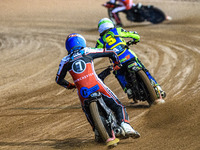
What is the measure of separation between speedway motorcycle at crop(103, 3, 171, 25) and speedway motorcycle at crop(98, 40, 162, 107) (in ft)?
38.5

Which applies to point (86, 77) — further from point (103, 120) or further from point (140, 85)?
point (140, 85)

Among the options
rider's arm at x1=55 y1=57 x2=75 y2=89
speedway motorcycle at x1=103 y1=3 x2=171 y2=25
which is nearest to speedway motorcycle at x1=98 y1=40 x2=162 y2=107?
rider's arm at x1=55 y1=57 x2=75 y2=89

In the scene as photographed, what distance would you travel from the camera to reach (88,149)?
5852mm

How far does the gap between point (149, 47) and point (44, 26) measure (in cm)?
1012

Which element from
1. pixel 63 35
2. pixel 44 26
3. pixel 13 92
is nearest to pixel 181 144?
pixel 13 92

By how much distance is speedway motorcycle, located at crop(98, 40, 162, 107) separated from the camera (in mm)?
7410

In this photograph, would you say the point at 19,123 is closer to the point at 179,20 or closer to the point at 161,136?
the point at 161,136

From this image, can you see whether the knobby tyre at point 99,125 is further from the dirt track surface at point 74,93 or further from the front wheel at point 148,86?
the front wheel at point 148,86

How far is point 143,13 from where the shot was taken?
1902 centimetres

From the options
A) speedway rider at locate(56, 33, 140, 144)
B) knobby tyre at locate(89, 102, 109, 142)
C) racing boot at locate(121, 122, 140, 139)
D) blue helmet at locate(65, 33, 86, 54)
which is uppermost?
blue helmet at locate(65, 33, 86, 54)

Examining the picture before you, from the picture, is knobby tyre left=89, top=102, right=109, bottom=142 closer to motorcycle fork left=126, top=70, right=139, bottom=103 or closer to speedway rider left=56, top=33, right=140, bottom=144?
speedway rider left=56, top=33, right=140, bottom=144

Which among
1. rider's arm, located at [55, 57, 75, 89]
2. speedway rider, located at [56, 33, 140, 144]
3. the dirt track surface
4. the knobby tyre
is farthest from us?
the dirt track surface

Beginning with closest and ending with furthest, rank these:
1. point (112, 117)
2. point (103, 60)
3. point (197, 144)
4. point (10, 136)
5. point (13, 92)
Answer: point (197, 144), point (112, 117), point (10, 136), point (13, 92), point (103, 60)

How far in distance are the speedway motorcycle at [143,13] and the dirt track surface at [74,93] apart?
392 millimetres
